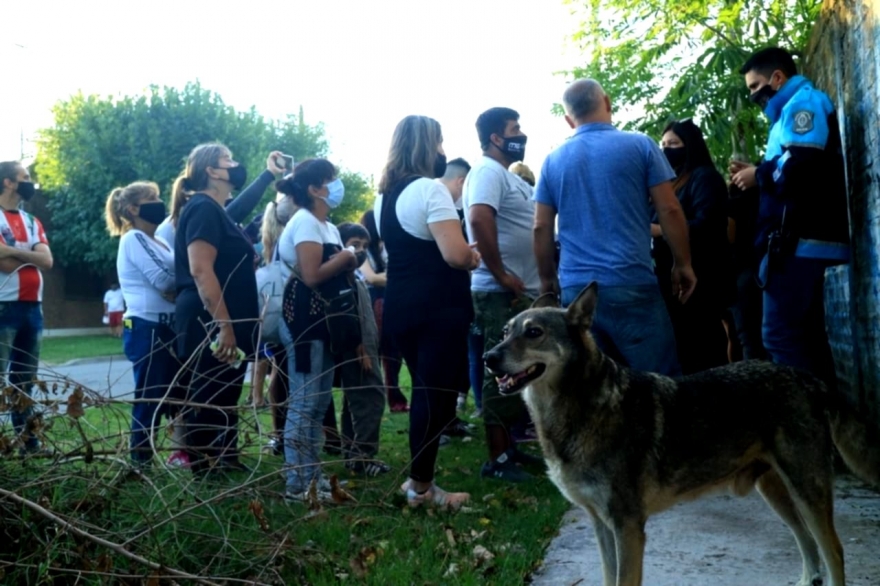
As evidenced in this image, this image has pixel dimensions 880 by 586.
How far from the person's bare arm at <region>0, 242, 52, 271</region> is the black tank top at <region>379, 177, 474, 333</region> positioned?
3172 mm

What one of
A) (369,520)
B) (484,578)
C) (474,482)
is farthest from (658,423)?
(474,482)

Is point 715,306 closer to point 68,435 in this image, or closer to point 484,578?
point 484,578

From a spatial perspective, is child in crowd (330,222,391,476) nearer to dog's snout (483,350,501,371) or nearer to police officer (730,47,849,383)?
dog's snout (483,350,501,371)

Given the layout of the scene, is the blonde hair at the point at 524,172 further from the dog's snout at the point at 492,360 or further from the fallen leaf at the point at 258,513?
the fallen leaf at the point at 258,513

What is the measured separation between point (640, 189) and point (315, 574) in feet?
9.12

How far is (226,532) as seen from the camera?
436 centimetres

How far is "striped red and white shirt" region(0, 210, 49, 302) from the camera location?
7671 mm

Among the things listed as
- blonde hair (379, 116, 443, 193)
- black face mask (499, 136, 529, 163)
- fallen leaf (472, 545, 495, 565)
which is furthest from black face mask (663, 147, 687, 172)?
fallen leaf (472, 545, 495, 565)

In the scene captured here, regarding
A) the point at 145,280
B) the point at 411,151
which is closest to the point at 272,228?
the point at 145,280

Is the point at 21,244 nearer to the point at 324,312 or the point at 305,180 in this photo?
the point at 305,180

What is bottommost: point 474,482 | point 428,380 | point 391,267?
point 474,482

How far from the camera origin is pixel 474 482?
6.86 m

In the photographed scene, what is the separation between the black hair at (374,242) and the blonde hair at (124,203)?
3.17 m

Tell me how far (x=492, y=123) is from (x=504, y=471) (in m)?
2.39
